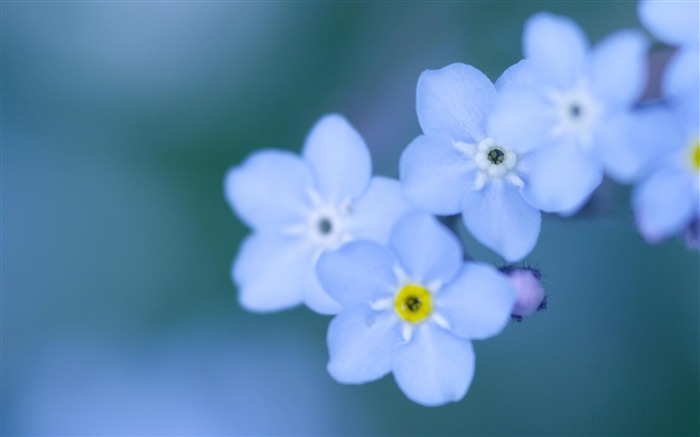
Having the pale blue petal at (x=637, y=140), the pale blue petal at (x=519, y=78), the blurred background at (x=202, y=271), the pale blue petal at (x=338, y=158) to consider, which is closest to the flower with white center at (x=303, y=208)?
the pale blue petal at (x=338, y=158)

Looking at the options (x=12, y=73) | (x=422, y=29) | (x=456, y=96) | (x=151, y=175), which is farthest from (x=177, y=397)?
(x=456, y=96)

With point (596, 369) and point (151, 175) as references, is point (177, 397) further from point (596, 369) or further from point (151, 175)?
point (596, 369)

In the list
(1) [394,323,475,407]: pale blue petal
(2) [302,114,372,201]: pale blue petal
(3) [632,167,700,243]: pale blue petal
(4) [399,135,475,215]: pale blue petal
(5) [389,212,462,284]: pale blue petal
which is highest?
(2) [302,114,372,201]: pale blue petal

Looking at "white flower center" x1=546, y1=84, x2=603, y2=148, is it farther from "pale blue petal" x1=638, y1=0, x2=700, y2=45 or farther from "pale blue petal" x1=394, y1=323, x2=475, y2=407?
"pale blue petal" x1=394, y1=323, x2=475, y2=407

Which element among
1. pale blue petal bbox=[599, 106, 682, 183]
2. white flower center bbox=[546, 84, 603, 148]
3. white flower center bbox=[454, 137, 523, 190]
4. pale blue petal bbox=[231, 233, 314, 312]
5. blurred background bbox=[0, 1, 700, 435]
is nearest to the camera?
pale blue petal bbox=[599, 106, 682, 183]

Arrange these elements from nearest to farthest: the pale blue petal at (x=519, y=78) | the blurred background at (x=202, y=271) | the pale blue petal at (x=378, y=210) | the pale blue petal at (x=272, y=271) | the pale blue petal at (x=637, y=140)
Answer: the pale blue petal at (x=637, y=140) → the pale blue petal at (x=519, y=78) → the pale blue petal at (x=378, y=210) → the pale blue petal at (x=272, y=271) → the blurred background at (x=202, y=271)

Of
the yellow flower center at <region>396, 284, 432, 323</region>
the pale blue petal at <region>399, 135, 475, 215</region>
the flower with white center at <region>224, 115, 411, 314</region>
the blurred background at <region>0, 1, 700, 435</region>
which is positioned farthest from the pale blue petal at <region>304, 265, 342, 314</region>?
the blurred background at <region>0, 1, 700, 435</region>

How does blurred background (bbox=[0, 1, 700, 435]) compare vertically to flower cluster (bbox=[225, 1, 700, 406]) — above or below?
above

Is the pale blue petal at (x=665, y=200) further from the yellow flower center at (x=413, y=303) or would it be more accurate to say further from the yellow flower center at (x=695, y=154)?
the yellow flower center at (x=413, y=303)
